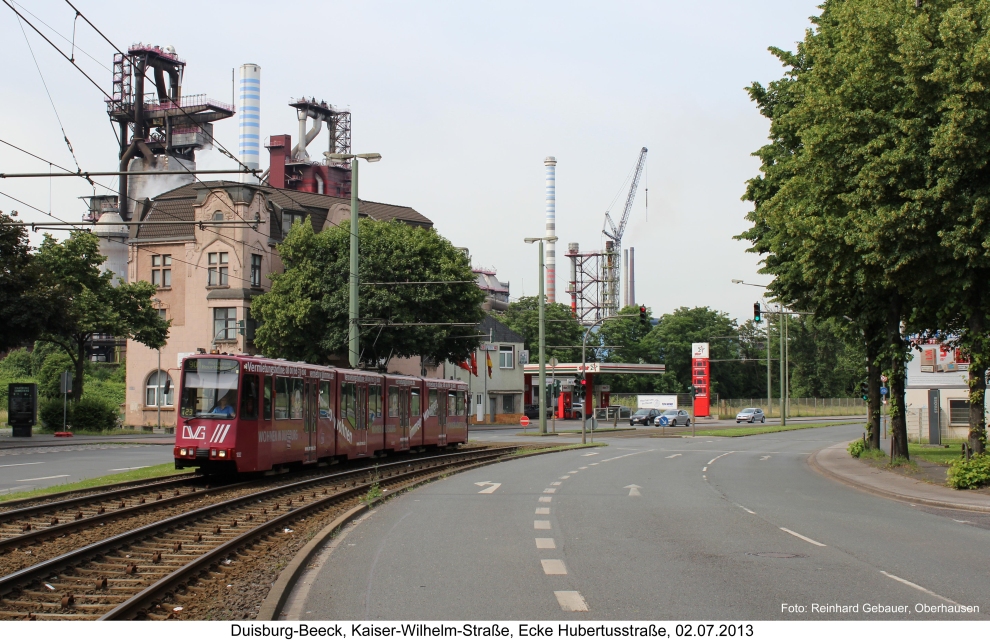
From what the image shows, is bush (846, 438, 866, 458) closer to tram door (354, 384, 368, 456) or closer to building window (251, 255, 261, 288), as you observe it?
tram door (354, 384, 368, 456)

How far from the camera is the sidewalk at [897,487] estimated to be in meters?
18.7

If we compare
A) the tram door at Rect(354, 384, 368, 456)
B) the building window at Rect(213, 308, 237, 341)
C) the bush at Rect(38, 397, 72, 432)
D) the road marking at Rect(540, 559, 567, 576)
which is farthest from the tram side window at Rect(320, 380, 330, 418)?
the building window at Rect(213, 308, 237, 341)

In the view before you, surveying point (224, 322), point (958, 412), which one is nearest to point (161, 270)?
point (224, 322)

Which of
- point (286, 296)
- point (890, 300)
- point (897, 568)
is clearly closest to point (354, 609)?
point (897, 568)

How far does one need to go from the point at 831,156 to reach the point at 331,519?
44.7 ft

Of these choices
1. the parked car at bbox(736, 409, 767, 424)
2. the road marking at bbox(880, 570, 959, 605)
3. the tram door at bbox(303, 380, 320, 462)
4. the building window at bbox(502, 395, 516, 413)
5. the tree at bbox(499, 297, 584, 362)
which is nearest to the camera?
the road marking at bbox(880, 570, 959, 605)

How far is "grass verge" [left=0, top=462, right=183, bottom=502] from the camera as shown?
61.2 feet

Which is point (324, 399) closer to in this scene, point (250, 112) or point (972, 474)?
point (972, 474)

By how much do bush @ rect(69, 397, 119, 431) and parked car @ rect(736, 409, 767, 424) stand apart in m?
50.6

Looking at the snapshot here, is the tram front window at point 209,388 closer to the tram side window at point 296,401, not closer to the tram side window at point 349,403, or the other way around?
the tram side window at point 296,401

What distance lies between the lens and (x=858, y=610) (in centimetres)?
820

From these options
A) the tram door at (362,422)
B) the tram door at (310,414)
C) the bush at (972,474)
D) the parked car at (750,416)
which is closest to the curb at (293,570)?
the tram door at (310,414)

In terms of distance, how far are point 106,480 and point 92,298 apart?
28.6 m

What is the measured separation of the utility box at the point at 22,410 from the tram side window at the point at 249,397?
25425mm
